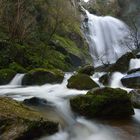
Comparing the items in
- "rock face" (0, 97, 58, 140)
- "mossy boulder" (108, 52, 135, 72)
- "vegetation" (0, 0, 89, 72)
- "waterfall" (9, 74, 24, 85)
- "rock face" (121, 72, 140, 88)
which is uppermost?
"vegetation" (0, 0, 89, 72)

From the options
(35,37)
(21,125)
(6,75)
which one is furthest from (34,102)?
(35,37)

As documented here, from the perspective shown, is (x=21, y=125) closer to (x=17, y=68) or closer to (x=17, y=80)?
(x=17, y=80)

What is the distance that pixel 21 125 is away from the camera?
6418 mm

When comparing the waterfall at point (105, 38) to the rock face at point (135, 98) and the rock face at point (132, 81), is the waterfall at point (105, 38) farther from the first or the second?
the rock face at point (135, 98)

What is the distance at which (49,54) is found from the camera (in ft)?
68.7

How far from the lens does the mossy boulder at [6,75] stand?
1525 cm

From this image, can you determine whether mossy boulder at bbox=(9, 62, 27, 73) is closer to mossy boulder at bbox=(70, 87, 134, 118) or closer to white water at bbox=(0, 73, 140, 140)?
white water at bbox=(0, 73, 140, 140)

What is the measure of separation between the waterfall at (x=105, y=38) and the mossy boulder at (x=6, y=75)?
11.6 m

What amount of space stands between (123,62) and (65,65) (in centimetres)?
541

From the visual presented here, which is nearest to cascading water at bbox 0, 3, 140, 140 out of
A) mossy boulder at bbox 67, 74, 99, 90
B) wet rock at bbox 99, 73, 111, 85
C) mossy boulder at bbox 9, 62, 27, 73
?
wet rock at bbox 99, 73, 111, 85

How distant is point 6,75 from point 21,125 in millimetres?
9362

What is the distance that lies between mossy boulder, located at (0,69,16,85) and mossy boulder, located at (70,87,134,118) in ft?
23.5

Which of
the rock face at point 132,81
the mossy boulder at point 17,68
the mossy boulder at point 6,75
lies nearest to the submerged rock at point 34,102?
the rock face at point 132,81

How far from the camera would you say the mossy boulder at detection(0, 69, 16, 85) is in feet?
50.0
